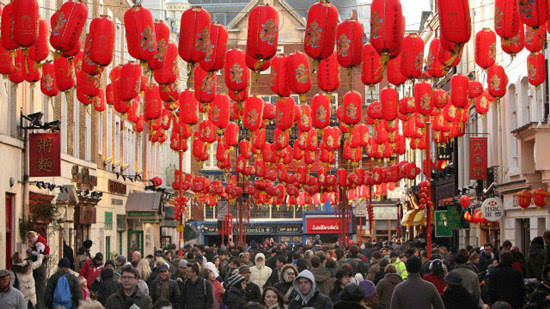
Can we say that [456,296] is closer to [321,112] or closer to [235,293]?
[235,293]

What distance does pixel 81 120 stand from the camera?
35625 millimetres

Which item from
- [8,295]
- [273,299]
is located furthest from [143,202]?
[273,299]

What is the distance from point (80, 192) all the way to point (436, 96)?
45.9 ft

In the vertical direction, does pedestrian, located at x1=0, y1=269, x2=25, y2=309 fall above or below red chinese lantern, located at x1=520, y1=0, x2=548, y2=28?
below

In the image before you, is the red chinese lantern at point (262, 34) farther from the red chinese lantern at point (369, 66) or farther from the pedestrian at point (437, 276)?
the pedestrian at point (437, 276)

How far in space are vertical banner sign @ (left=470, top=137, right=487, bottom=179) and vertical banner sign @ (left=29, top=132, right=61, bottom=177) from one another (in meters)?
16.1

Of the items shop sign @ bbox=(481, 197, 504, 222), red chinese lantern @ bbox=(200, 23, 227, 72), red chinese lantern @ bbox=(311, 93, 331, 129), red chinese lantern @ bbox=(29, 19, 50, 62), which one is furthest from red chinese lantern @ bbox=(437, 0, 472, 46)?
shop sign @ bbox=(481, 197, 504, 222)

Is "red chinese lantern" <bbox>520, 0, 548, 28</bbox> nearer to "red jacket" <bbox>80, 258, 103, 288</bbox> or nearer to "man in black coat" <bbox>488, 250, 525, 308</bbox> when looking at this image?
"man in black coat" <bbox>488, 250, 525, 308</bbox>

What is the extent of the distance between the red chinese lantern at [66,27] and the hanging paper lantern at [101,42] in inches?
30.5

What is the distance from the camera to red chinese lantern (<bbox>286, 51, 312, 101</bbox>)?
70.3ft

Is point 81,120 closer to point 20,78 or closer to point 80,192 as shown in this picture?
point 80,192

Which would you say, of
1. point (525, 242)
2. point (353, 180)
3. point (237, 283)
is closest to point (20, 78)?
point (237, 283)

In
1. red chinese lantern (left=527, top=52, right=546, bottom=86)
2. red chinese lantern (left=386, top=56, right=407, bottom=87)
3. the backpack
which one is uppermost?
red chinese lantern (left=386, top=56, right=407, bottom=87)

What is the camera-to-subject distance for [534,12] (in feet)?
44.6
